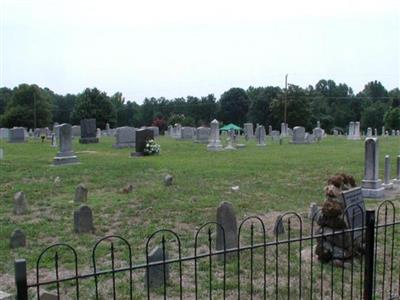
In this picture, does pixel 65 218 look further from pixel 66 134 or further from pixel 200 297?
pixel 66 134

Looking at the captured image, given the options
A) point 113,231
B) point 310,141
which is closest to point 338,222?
point 113,231

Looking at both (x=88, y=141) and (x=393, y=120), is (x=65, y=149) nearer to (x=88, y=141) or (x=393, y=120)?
(x=88, y=141)

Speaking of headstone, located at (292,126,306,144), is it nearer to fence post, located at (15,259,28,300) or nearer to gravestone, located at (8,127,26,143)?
gravestone, located at (8,127,26,143)

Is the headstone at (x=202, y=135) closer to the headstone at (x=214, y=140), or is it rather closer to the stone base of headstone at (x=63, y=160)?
the headstone at (x=214, y=140)

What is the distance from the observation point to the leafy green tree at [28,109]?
6894 cm

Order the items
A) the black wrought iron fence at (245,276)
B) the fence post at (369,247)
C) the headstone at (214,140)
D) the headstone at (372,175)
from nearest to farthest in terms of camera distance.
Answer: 1. the fence post at (369,247)
2. the black wrought iron fence at (245,276)
3. the headstone at (372,175)
4. the headstone at (214,140)

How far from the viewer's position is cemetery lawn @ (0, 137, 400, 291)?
793cm

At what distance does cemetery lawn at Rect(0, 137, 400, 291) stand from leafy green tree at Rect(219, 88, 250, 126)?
70677mm

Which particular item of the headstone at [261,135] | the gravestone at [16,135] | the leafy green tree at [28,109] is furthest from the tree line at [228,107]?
the gravestone at [16,135]

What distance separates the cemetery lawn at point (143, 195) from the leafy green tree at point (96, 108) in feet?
156

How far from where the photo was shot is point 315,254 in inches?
269

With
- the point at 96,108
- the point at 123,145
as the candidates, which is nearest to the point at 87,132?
the point at 123,145

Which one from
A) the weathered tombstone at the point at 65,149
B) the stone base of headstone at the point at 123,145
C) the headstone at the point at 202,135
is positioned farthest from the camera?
the headstone at the point at 202,135

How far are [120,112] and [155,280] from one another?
9585 centimetres
